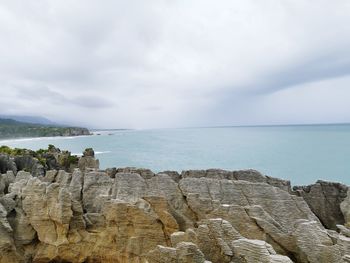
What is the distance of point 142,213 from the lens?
57.8 feet

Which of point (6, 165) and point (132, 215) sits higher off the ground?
point (6, 165)

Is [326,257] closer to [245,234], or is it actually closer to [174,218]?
[245,234]

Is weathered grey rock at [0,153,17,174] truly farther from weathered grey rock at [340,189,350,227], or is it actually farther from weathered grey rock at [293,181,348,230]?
weathered grey rock at [340,189,350,227]

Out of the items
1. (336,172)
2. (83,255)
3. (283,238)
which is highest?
(283,238)

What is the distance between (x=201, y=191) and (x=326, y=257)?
319 inches

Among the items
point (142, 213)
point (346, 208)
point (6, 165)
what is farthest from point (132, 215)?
point (6, 165)

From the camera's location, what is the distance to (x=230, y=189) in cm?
1884

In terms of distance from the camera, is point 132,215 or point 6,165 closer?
point 132,215

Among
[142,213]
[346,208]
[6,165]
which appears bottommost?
[346,208]

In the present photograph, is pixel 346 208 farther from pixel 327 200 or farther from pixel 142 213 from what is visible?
pixel 142 213

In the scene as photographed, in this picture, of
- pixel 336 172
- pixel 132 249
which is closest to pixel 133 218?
pixel 132 249

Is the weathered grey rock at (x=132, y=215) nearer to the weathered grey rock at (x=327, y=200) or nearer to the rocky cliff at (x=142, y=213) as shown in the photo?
the rocky cliff at (x=142, y=213)

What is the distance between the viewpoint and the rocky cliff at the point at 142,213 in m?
16.0

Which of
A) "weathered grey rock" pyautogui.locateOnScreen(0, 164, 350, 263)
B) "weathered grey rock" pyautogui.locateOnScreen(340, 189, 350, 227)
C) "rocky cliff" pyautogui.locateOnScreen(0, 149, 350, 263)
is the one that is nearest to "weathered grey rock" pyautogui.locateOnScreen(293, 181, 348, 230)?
"rocky cliff" pyautogui.locateOnScreen(0, 149, 350, 263)
